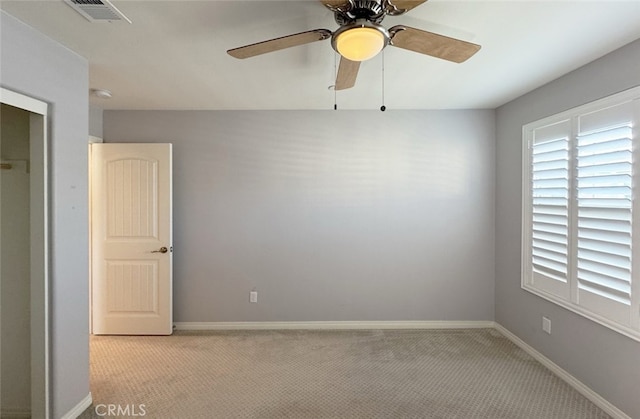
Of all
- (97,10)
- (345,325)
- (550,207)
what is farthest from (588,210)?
(97,10)

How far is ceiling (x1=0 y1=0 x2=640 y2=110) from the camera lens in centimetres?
170

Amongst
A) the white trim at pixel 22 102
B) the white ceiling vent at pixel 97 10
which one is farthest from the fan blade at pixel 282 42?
the white trim at pixel 22 102

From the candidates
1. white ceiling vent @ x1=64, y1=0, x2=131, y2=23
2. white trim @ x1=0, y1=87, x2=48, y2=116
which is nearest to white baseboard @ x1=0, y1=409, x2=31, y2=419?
white trim @ x1=0, y1=87, x2=48, y2=116

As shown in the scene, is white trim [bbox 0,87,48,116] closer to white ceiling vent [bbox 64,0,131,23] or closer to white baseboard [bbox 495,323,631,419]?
white ceiling vent [bbox 64,0,131,23]

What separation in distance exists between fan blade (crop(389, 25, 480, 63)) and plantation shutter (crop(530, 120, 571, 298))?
1.59 metres

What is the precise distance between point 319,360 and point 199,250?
1.80 metres

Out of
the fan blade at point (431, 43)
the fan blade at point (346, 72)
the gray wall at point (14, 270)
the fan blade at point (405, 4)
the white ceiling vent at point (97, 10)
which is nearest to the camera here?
the fan blade at point (405, 4)

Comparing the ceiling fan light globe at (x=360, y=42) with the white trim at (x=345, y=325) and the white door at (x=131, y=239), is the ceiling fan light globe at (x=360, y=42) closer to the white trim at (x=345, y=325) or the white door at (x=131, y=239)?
the white door at (x=131, y=239)

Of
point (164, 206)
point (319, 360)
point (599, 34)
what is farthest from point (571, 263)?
point (164, 206)

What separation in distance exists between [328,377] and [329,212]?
170 cm

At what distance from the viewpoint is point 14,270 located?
216 cm

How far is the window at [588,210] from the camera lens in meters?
2.05

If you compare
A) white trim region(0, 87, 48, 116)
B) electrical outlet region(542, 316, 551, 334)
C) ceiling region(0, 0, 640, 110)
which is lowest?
electrical outlet region(542, 316, 551, 334)

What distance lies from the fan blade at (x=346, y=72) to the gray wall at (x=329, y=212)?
1.48 meters
